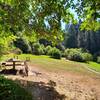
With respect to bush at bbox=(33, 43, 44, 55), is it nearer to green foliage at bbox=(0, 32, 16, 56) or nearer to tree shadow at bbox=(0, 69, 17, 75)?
tree shadow at bbox=(0, 69, 17, 75)

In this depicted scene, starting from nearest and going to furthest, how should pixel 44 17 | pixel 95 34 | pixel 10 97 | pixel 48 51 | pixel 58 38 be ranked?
1. pixel 10 97
2. pixel 44 17
3. pixel 58 38
4. pixel 48 51
5. pixel 95 34

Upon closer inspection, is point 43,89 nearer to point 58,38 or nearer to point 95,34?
point 58,38

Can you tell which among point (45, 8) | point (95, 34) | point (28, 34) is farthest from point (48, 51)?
point (45, 8)

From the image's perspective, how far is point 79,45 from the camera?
3986 inches

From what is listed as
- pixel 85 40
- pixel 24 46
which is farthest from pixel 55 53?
pixel 85 40

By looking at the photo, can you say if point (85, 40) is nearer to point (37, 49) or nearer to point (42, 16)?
point (37, 49)

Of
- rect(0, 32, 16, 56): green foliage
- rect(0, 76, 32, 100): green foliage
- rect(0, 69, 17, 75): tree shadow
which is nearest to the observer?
rect(0, 76, 32, 100): green foliage

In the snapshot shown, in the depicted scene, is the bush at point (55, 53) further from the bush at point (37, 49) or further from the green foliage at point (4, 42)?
the green foliage at point (4, 42)

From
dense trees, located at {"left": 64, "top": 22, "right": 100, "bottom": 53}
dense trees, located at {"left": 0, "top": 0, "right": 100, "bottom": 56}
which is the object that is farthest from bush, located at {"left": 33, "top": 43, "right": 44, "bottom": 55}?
dense trees, located at {"left": 0, "top": 0, "right": 100, "bottom": 56}

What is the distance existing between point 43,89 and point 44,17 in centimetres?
390

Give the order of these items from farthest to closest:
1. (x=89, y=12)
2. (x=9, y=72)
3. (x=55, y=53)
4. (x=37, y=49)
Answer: (x=37, y=49)
(x=55, y=53)
(x=9, y=72)
(x=89, y=12)

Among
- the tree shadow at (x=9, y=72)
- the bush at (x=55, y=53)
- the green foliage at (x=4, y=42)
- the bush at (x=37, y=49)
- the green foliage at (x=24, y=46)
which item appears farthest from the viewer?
the bush at (x=37, y=49)

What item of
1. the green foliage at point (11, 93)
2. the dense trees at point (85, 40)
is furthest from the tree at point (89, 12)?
the dense trees at point (85, 40)

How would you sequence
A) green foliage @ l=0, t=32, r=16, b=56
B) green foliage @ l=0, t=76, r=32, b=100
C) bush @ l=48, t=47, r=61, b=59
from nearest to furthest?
green foliage @ l=0, t=76, r=32, b=100, green foliage @ l=0, t=32, r=16, b=56, bush @ l=48, t=47, r=61, b=59
